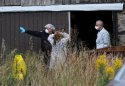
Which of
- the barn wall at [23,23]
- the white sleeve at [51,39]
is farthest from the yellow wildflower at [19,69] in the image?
the barn wall at [23,23]

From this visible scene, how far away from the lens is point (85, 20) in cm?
1694

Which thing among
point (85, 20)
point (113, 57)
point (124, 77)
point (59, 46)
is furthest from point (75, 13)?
point (124, 77)

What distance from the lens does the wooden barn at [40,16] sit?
14203 millimetres

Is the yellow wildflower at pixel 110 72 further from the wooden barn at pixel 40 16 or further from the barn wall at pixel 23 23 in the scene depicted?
the barn wall at pixel 23 23

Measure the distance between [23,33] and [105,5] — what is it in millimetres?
2457

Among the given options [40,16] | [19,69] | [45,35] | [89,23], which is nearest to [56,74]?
[19,69]

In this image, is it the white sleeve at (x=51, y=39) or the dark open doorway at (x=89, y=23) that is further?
the dark open doorway at (x=89, y=23)

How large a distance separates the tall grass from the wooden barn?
4374 millimetres

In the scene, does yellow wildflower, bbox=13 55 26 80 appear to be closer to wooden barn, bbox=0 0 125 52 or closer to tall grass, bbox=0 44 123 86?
tall grass, bbox=0 44 123 86

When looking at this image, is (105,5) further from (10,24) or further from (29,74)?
(29,74)

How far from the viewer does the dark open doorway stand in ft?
52.8

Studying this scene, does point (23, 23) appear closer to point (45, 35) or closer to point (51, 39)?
point (45, 35)

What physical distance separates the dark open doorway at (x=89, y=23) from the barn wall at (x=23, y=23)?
1.38 m

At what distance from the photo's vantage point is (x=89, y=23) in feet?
55.9
